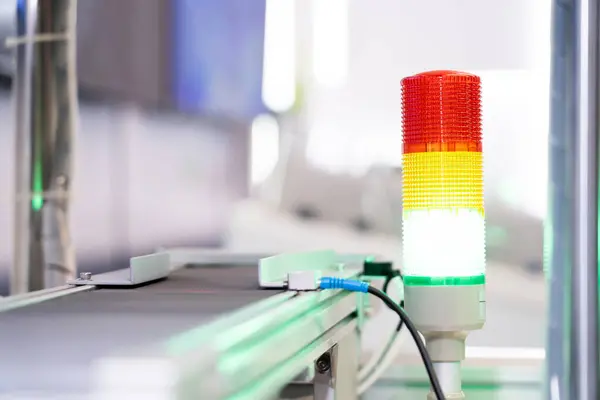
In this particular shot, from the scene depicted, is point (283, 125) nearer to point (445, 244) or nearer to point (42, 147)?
point (42, 147)

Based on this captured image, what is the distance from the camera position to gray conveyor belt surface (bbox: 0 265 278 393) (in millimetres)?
427

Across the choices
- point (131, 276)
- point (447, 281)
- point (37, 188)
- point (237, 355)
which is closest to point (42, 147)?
Result: point (37, 188)

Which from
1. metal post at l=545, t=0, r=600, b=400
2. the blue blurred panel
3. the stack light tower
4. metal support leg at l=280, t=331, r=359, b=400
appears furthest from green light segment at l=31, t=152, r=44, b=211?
metal post at l=545, t=0, r=600, b=400

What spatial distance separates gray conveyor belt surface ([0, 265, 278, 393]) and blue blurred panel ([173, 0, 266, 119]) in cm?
57

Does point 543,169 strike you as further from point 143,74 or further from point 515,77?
point 143,74

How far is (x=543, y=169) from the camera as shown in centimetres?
127

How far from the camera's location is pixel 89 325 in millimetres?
540

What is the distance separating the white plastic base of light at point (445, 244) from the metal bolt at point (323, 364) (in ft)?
0.44

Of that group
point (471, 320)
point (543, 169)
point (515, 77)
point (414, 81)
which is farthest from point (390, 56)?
point (471, 320)

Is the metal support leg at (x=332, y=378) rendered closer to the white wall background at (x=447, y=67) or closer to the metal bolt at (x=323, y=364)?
the metal bolt at (x=323, y=364)

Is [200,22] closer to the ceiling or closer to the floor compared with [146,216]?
closer to the ceiling

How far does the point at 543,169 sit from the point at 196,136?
0.61 meters

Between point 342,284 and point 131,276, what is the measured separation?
0.25 m

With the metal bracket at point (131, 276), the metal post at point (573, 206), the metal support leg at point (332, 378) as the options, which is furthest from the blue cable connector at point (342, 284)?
the metal post at point (573, 206)
